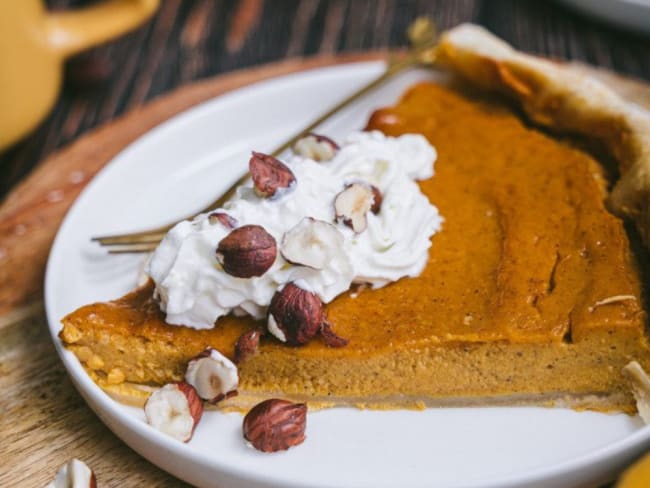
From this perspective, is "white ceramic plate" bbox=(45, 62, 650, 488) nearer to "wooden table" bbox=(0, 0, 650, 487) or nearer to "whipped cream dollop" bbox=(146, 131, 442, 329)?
"wooden table" bbox=(0, 0, 650, 487)

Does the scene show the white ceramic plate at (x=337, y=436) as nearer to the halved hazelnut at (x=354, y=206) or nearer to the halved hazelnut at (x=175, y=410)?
the halved hazelnut at (x=175, y=410)

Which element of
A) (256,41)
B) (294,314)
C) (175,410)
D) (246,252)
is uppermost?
(246,252)

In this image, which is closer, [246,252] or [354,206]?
[246,252]

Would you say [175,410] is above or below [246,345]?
below

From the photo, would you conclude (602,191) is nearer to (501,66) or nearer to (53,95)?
(501,66)

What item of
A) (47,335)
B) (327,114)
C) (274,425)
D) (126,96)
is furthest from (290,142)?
(126,96)

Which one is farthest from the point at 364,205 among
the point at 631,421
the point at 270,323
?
the point at 631,421

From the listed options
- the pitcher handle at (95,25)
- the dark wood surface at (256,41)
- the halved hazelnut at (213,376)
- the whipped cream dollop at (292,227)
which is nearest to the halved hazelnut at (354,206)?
the whipped cream dollop at (292,227)

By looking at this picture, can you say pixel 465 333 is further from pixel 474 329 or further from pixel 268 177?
pixel 268 177

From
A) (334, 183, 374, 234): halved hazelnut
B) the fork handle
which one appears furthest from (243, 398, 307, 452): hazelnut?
the fork handle
